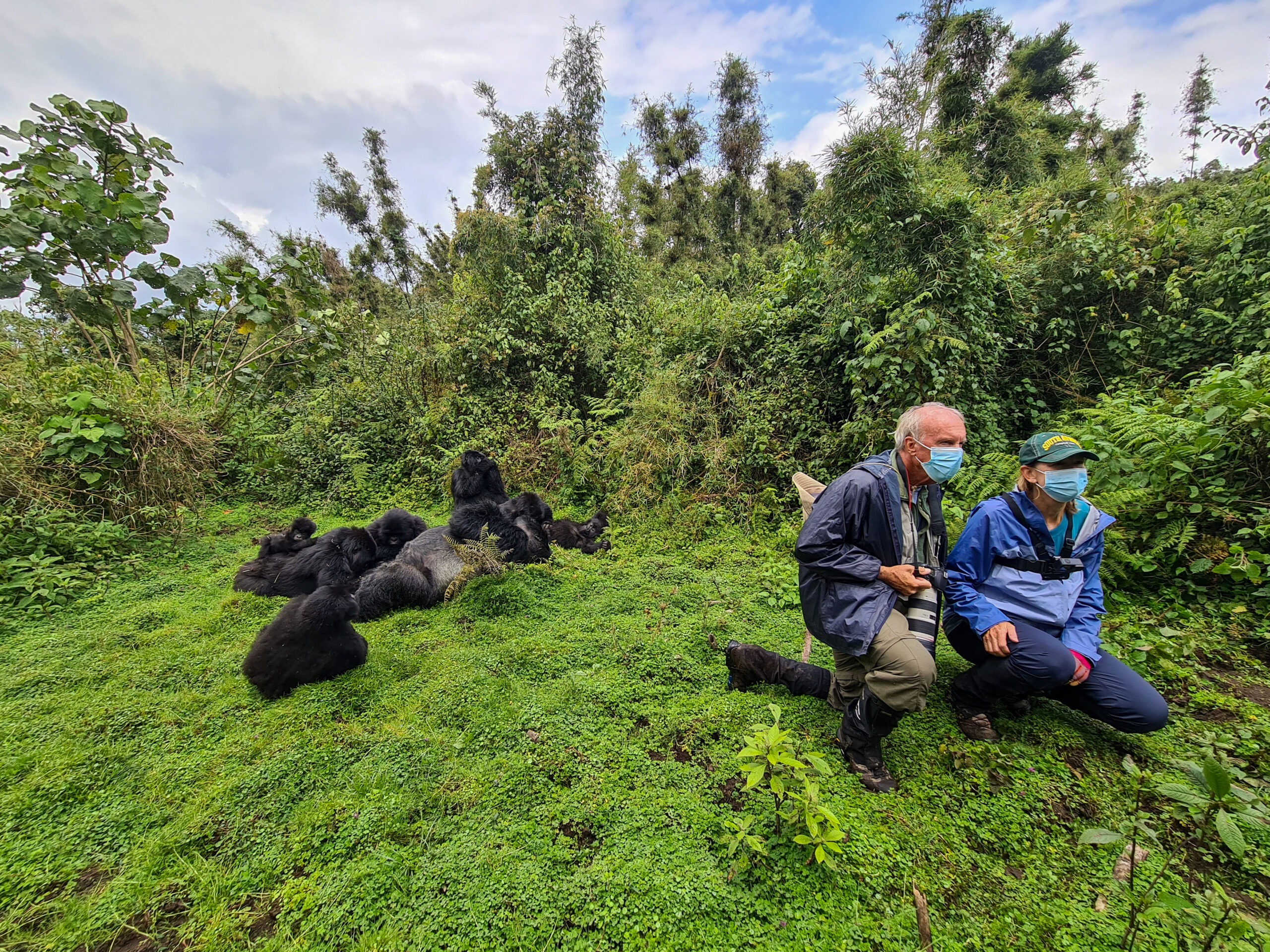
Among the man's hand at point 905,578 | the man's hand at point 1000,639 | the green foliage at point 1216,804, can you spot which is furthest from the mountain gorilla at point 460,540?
the green foliage at point 1216,804

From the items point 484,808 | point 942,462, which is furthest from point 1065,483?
point 484,808

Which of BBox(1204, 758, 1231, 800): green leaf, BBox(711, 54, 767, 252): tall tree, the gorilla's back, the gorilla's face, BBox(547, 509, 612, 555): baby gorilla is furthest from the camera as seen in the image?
BBox(711, 54, 767, 252): tall tree

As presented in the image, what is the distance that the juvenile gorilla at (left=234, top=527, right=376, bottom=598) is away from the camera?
160 inches

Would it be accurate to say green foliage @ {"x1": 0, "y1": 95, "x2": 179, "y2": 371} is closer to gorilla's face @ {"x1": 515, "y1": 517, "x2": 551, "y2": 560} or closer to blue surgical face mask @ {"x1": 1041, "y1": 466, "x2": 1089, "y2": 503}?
gorilla's face @ {"x1": 515, "y1": 517, "x2": 551, "y2": 560}

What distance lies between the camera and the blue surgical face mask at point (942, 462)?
7.50 feet

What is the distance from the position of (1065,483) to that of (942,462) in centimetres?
81

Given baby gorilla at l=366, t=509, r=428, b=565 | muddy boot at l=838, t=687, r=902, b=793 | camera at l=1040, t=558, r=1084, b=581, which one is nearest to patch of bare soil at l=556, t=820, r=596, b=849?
muddy boot at l=838, t=687, r=902, b=793

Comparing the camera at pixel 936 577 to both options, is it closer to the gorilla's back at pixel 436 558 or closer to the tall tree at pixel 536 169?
the gorilla's back at pixel 436 558

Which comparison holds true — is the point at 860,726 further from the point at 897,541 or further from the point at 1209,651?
the point at 1209,651

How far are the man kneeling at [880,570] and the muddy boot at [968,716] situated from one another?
61 centimetres

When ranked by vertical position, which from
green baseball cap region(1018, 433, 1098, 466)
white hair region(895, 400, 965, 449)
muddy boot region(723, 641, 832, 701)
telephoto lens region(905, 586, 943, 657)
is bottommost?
muddy boot region(723, 641, 832, 701)

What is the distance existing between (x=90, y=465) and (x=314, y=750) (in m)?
5.18

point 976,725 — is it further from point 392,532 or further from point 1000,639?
point 392,532

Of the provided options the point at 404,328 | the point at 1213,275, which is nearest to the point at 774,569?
the point at 1213,275
